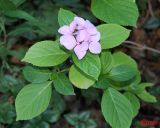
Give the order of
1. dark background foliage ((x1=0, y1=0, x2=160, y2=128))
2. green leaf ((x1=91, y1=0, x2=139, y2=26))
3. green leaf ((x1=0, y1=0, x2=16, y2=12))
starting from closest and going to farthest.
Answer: green leaf ((x1=91, y1=0, x2=139, y2=26)), green leaf ((x1=0, y1=0, x2=16, y2=12)), dark background foliage ((x1=0, y1=0, x2=160, y2=128))

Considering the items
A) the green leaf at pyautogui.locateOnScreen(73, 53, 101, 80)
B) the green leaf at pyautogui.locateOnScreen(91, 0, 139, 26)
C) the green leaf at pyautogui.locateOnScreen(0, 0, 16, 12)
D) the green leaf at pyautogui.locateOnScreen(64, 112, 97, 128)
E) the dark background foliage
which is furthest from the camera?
the green leaf at pyautogui.locateOnScreen(64, 112, 97, 128)

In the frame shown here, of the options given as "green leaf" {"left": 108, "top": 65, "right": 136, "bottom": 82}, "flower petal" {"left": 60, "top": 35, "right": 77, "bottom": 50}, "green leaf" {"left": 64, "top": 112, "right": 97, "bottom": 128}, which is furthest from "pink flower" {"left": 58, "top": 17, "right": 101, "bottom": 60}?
"green leaf" {"left": 64, "top": 112, "right": 97, "bottom": 128}

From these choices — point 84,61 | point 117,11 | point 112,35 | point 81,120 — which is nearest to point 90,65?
point 84,61

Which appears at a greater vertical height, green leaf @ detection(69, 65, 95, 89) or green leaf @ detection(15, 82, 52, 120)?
green leaf @ detection(69, 65, 95, 89)

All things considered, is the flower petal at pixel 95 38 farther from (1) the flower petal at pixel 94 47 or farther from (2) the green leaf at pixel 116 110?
(2) the green leaf at pixel 116 110

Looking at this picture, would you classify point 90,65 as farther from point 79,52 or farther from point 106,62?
point 106,62

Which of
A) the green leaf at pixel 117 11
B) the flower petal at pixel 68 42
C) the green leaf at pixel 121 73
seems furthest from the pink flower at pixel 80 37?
the green leaf at pixel 121 73

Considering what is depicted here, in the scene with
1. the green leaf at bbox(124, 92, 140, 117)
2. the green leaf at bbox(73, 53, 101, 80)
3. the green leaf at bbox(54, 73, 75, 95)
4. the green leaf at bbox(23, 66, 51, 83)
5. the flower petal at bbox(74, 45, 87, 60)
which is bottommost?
the green leaf at bbox(124, 92, 140, 117)

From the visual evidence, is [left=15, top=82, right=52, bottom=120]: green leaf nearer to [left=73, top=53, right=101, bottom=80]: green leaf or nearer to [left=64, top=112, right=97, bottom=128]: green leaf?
[left=73, top=53, right=101, bottom=80]: green leaf
